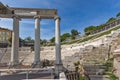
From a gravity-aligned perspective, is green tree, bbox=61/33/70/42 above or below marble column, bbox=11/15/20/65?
above

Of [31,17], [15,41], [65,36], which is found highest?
[65,36]

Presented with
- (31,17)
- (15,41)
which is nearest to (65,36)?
(31,17)

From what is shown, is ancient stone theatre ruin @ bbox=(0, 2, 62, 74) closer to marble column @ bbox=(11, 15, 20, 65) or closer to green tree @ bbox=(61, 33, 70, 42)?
marble column @ bbox=(11, 15, 20, 65)

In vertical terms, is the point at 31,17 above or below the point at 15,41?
above

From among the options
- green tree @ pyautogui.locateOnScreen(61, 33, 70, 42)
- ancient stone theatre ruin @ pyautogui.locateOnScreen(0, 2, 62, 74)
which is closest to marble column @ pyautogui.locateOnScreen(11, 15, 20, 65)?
ancient stone theatre ruin @ pyautogui.locateOnScreen(0, 2, 62, 74)

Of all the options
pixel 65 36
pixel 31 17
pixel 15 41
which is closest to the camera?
pixel 15 41

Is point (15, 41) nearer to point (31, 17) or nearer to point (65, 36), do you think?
point (31, 17)

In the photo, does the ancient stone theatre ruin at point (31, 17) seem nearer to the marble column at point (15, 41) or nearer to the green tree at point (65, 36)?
the marble column at point (15, 41)

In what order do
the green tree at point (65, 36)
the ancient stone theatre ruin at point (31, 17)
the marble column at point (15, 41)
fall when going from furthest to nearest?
the green tree at point (65, 36) → the ancient stone theatre ruin at point (31, 17) → the marble column at point (15, 41)

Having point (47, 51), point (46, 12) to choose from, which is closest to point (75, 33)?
point (47, 51)

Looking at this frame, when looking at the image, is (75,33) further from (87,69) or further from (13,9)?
(87,69)

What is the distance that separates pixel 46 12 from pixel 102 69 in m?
10.5

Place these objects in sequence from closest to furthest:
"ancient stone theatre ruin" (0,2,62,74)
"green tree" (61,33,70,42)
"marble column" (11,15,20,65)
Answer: "marble column" (11,15,20,65) → "ancient stone theatre ruin" (0,2,62,74) → "green tree" (61,33,70,42)

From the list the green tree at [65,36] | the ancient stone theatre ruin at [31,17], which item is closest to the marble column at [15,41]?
the ancient stone theatre ruin at [31,17]
